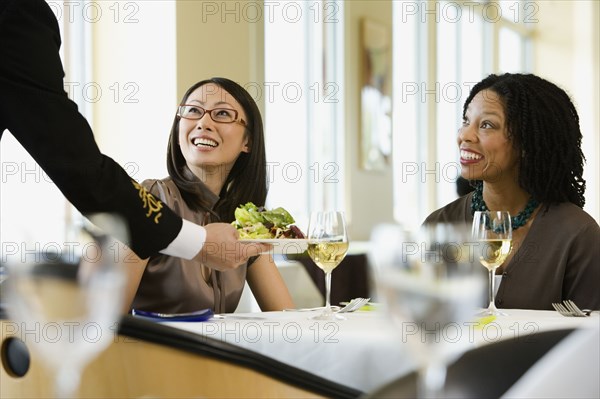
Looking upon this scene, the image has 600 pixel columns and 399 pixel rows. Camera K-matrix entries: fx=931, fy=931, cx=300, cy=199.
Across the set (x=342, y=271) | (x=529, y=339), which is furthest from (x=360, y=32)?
(x=529, y=339)

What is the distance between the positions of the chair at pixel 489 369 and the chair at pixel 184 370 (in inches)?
14.1

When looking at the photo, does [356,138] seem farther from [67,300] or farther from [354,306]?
[67,300]

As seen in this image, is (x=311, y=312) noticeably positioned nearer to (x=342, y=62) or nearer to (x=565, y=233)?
(x=565, y=233)

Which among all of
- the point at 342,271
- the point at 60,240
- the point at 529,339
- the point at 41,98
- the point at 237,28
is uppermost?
the point at 237,28

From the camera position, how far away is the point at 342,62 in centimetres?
830

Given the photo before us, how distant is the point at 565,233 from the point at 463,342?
0.96 meters

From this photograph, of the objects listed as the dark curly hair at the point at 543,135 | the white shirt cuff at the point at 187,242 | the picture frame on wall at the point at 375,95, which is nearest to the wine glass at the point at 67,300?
the white shirt cuff at the point at 187,242

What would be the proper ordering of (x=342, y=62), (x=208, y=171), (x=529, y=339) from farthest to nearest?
(x=342, y=62) → (x=208, y=171) → (x=529, y=339)

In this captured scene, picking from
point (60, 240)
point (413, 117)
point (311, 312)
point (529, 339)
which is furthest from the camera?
point (413, 117)

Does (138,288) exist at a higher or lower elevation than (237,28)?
lower

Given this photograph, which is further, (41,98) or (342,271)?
(342,271)

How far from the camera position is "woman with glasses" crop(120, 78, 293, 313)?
2.54 meters

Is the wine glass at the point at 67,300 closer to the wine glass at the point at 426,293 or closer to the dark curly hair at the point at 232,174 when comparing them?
the wine glass at the point at 426,293

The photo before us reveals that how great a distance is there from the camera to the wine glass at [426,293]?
81 centimetres
